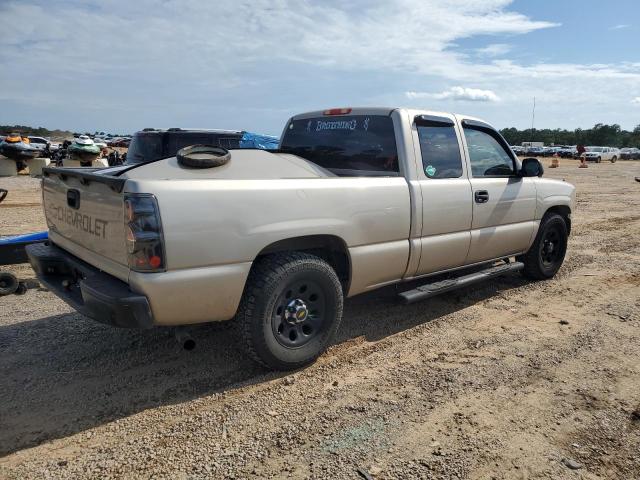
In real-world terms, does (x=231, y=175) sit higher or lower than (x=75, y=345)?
higher

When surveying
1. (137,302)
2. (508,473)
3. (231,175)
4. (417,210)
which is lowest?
(508,473)

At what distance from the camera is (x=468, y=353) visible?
3938 millimetres

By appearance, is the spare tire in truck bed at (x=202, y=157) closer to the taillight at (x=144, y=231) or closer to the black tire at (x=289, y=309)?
the taillight at (x=144, y=231)

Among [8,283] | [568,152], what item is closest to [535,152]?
[568,152]

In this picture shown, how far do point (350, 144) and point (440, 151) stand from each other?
2.64 ft

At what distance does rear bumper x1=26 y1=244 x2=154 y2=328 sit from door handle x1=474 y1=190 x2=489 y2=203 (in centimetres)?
311

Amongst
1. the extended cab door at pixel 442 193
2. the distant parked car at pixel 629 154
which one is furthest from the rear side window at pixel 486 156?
the distant parked car at pixel 629 154

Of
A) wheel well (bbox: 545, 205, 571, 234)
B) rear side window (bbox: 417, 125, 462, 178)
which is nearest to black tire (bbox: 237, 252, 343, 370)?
rear side window (bbox: 417, 125, 462, 178)

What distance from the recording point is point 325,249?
383cm

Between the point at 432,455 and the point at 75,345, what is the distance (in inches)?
113

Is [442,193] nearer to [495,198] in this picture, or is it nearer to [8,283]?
[495,198]

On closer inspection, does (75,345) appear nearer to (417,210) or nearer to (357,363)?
(357,363)

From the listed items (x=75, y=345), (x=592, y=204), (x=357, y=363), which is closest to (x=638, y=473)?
(x=357, y=363)

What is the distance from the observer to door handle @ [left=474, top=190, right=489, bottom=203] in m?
4.62
